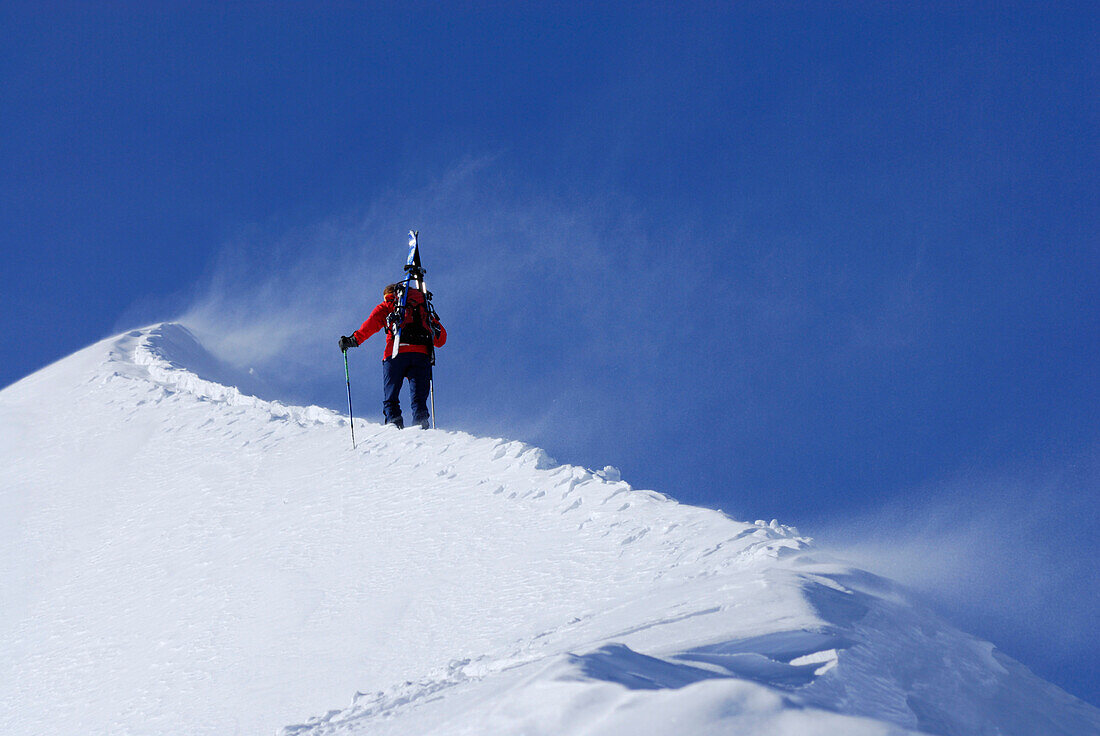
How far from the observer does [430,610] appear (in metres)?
6.68

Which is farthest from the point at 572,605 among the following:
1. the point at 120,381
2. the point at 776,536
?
the point at 120,381

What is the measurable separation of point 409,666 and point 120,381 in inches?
541

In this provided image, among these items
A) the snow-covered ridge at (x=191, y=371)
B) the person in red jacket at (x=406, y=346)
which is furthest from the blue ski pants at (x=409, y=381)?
the snow-covered ridge at (x=191, y=371)

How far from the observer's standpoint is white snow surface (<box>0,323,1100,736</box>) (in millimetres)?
3752

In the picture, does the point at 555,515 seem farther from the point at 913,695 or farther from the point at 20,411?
the point at 20,411

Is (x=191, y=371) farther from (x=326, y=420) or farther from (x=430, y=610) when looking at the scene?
(x=430, y=610)

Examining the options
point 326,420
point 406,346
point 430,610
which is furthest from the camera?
point 326,420

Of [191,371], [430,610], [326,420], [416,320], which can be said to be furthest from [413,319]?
[191,371]

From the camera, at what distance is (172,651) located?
22.6 ft

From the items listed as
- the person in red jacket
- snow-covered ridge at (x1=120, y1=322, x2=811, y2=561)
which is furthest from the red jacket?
snow-covered ridge at (x1=120, y1=322, x2=811, y2=561)

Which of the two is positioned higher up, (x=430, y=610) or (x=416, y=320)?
(x=416, y=320)

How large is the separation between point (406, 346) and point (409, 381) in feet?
1.74

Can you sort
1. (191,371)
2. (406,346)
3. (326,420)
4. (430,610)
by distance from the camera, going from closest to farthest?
(430,610) < (406,346) < (326,420) < (191,371)

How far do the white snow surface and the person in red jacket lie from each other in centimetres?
63
